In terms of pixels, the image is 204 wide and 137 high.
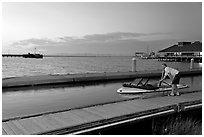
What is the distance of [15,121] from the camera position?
5785 mm

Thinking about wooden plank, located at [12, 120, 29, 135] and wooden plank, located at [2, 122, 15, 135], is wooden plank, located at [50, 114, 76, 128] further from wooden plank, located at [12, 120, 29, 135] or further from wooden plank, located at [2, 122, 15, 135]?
wooden plank, located at [2, 122, 15, 135]

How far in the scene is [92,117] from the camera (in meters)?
6.11

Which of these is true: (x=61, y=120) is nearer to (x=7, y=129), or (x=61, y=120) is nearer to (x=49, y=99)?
(x=7, y=129)

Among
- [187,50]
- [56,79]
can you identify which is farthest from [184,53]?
[56,79]

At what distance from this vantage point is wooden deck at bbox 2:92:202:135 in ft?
17.5

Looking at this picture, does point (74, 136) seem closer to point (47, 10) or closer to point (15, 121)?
point (15, 121)

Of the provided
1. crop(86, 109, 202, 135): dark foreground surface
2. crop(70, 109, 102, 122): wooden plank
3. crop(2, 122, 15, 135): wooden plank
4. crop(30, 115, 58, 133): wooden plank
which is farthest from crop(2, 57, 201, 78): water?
crop(2, 122, 15, 135): wooden plank

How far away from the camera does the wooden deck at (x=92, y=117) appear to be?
17.5 ft

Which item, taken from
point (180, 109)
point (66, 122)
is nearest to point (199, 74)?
point (180, 109)

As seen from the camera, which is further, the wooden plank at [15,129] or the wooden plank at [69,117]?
the wooden plank at [69,117]

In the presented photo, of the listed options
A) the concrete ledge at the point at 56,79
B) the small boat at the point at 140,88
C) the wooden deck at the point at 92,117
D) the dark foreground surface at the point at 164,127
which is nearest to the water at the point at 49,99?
the small boat at the point at 140,88

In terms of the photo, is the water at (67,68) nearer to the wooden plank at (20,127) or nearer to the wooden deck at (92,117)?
the wooden deck at (92,117)

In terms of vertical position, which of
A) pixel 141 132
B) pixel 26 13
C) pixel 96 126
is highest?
pixel 26 13

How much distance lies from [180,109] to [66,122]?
3926 mm
